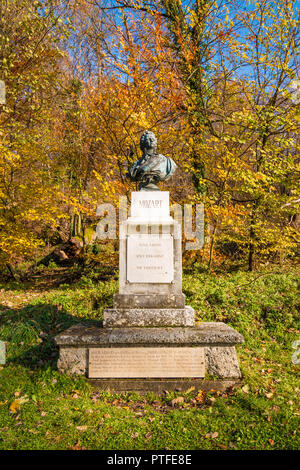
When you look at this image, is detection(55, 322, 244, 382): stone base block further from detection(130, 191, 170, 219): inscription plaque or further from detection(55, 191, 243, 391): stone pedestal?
detection(130, 191, 170, 219): inscription plaque

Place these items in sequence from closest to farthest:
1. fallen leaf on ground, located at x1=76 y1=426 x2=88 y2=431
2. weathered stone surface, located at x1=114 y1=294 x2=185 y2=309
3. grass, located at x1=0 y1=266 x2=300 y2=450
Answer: grass, located at x1=0 y1=266 x2=300 y2=450 < fallen leaf on ground, located at x1=76 y1=426 x2=88 y2=431 < weathered stone surface, located at x1=114 y1=294 x2=185 y2=309

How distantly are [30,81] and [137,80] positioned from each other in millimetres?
2883

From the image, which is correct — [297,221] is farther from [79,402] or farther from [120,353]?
[79,402]

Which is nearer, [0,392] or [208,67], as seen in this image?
[0,392]

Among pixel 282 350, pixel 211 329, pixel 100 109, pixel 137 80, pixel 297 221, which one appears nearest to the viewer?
pixel 211 329

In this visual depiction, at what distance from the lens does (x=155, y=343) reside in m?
3.93

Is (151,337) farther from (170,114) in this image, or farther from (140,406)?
(170,114)

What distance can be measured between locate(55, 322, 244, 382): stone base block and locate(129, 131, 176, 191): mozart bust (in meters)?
2.42

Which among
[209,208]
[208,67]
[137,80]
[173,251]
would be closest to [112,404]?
[173,251]

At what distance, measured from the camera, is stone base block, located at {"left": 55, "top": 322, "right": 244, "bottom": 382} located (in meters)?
3.92

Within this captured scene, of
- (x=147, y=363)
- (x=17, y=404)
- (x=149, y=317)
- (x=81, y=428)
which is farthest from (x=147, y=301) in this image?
(x=17, y=404)

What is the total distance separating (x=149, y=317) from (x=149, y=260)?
0.86 m

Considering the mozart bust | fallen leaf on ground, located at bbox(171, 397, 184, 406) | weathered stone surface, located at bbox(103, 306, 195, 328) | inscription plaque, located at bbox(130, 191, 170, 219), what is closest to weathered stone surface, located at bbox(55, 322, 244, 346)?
weathered stone surface, located at bbox(103, 306, 195, 328)

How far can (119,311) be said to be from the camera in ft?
14.4
